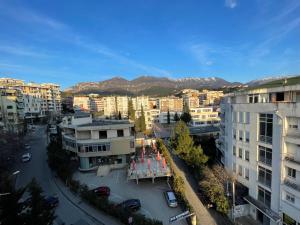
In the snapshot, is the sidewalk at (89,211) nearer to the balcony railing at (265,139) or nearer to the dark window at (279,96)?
the balcony railing at (265,139)

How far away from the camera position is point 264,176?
715 inches

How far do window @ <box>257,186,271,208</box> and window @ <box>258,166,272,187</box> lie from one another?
30.3 inches

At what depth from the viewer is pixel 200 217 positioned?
1945 cm

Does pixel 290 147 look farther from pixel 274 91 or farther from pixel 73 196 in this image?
pixel 73 196

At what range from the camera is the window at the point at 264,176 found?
1748cm

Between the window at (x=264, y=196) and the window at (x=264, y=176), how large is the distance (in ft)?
2.53

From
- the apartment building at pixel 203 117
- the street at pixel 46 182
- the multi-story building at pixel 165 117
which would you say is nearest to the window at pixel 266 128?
the street at pixel 46 182

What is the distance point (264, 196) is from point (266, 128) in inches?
255

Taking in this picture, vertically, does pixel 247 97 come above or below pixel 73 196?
above

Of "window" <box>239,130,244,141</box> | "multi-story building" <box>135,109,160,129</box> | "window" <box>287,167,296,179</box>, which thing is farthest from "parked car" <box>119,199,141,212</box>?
"multi-story building" <box>135,109,160,129</box>

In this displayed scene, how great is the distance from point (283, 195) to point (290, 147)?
4.04 m

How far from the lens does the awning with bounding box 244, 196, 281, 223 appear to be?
16.2 meters

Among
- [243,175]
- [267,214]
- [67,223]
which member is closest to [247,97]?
[243,175]

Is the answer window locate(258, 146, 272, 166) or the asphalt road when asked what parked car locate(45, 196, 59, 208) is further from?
window locate(258, 146, 272, 166)
